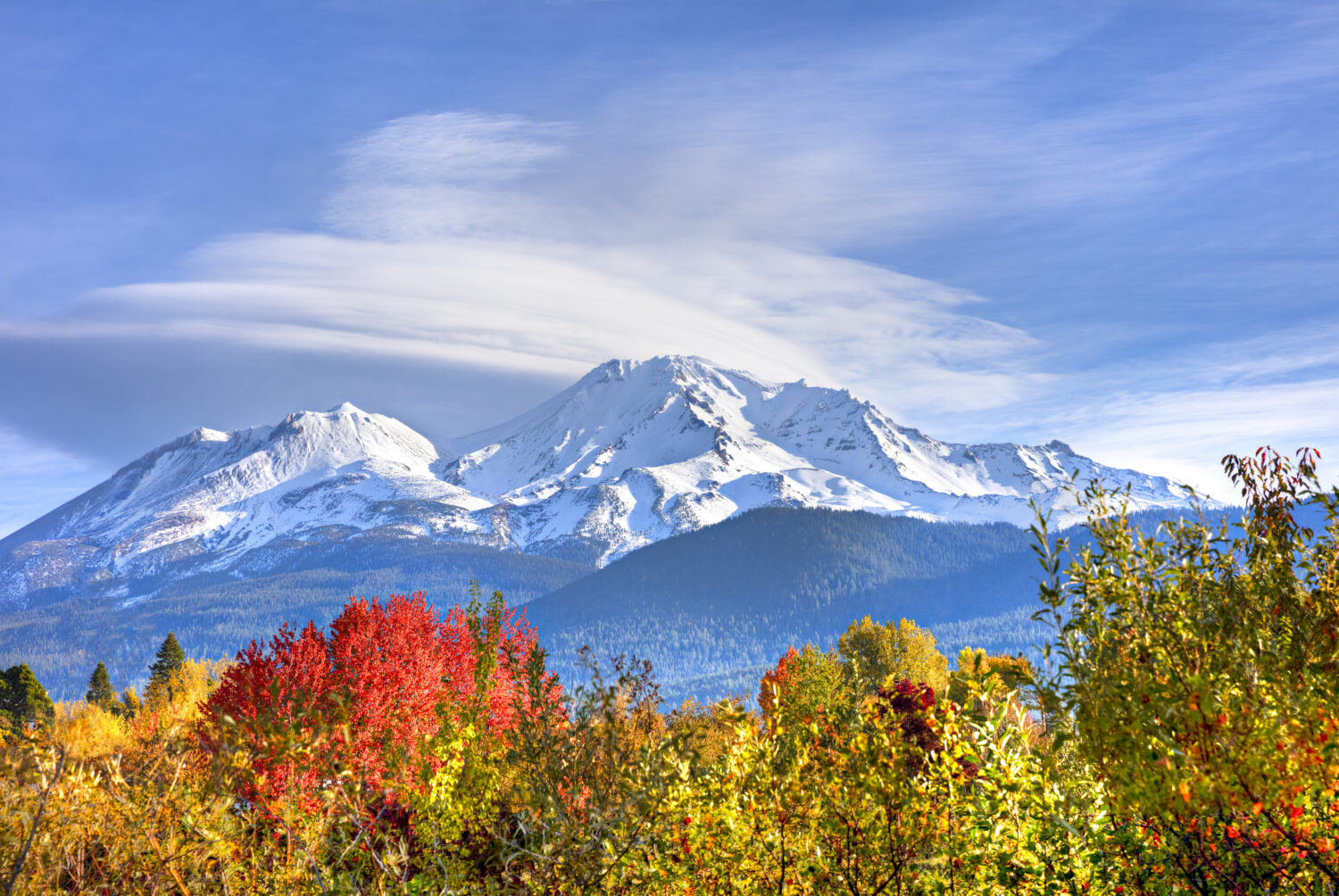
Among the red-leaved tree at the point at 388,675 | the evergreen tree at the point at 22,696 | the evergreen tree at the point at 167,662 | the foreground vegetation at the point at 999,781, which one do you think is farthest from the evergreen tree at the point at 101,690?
the foreground vegetation at the point at 999,781

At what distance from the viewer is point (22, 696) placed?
58.3m

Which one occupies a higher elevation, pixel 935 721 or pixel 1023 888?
pixel 935 721

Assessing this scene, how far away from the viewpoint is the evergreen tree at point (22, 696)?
186ft

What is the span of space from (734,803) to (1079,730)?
10.4 ft

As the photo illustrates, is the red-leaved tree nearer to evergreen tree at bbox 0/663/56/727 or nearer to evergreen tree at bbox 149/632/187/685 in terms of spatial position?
evergreen tree at bbox 0/663/56/727

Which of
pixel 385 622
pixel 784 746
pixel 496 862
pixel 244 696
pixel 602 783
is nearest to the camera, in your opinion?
pixel 602 783

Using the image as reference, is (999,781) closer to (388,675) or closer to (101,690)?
(388,675)

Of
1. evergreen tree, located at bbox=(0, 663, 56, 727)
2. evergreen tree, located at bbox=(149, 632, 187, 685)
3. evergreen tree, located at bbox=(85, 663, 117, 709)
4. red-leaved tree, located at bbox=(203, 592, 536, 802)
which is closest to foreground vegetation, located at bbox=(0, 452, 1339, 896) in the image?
red-leaved tree, located at bbox=(203, 592, 536, 802)

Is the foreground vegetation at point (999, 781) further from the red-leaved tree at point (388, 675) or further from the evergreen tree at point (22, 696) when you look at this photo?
the evergreen tree at point (22, 696)

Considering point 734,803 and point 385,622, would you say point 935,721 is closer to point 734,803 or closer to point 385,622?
point 734,803

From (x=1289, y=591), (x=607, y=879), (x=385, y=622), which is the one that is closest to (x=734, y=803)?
(x=607, y=879)

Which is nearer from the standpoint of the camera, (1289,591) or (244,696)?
(1289,591)

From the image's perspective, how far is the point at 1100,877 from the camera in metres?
7.01

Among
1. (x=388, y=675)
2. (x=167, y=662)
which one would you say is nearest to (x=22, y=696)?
(x=167, y=662)
